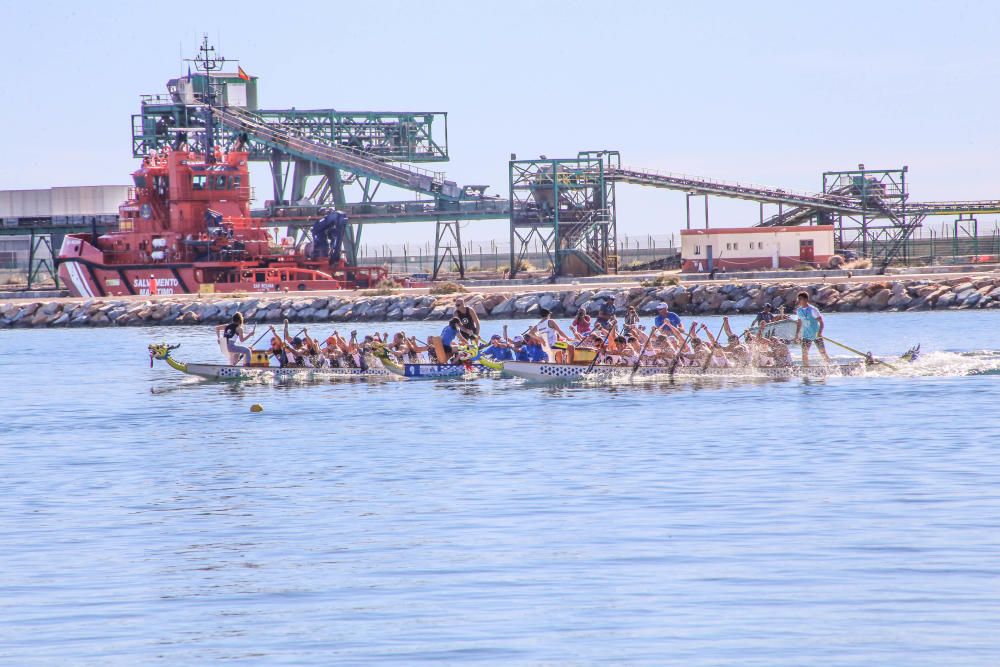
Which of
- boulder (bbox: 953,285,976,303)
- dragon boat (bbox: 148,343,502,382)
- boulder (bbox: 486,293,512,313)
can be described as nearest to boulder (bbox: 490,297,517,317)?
boulder (bbox: 486,293,512,313)

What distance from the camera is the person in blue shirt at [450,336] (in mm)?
33375

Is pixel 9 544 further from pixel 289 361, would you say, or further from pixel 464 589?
pixel 289 361

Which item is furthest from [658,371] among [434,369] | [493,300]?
[493,300]

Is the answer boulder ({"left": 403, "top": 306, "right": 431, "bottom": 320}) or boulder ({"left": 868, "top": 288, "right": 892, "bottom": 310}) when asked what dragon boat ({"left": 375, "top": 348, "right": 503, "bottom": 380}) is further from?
boulder ({"left": 868, "top": 288, "right": 892, "bottom": 310})

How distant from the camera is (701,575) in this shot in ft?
42.3

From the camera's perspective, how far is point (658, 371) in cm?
3100

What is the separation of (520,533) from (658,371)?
1626 cm

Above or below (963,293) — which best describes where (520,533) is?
below

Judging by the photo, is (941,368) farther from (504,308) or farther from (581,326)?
(504,308)

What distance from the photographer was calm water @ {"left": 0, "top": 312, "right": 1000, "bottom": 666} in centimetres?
1119

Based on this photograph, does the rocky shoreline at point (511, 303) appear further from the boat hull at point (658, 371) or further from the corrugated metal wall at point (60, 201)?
the corrugated metal wall at point (60, 201)

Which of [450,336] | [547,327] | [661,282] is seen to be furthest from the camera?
[661,282]

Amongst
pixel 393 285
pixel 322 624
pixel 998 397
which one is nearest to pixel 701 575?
pixel 322 624

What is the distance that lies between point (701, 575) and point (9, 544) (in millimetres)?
8013
